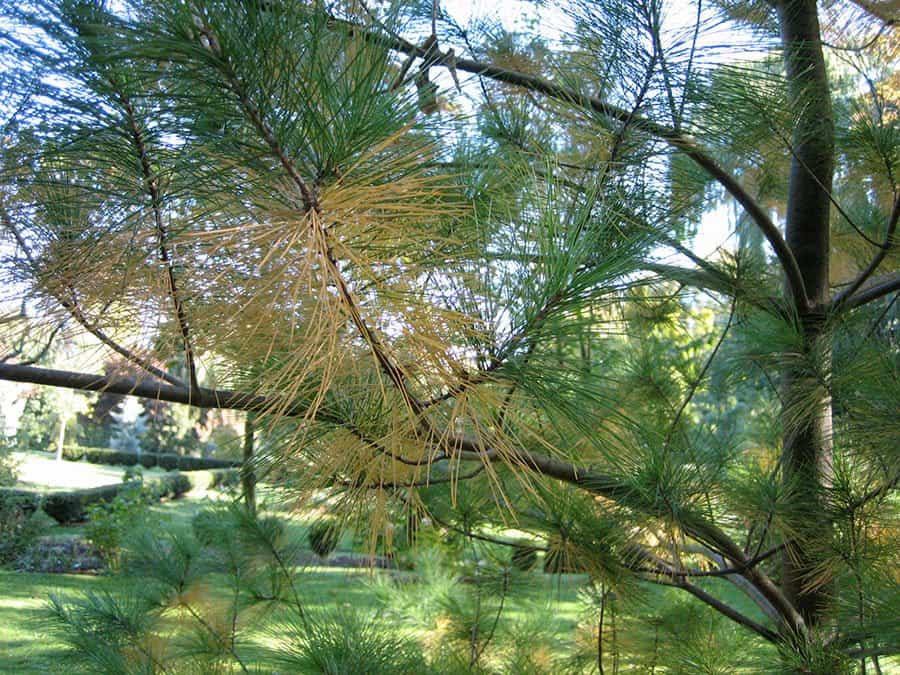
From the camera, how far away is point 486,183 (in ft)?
2.65

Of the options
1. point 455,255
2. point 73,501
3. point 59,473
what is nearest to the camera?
point 455,255

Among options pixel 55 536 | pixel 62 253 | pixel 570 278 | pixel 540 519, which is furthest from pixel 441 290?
pixel 55 536

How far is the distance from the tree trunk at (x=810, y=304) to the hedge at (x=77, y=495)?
3363 mm

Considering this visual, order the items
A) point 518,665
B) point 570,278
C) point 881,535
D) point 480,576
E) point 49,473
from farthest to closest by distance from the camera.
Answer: point 49,473 < point 480,576 < point 518,665 < point 881,535 < point 570,278

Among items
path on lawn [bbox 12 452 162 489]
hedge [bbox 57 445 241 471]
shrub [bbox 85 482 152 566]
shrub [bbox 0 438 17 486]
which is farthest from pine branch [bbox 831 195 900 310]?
hedge [bbox 57 445 241 471]

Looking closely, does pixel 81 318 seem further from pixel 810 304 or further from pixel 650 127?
pixel 810 304

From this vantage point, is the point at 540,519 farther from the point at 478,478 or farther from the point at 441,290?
the point at 441,290

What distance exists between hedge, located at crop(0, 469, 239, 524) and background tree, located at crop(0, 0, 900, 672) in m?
3.40

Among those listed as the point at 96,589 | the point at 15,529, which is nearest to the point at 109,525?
the point at 15,529

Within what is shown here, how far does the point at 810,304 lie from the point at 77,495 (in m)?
5.49

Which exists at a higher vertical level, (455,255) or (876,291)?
(876,291)

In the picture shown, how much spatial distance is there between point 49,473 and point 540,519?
6.34 m

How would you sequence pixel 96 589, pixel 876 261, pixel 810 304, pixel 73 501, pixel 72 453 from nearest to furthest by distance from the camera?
pixel 876 261, pixel 810 304, pixel 96 589, pixel 73 501, pixel 72 453

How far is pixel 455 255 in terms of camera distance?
56 cm
